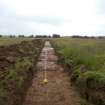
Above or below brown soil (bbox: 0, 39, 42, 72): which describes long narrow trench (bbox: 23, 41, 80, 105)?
above

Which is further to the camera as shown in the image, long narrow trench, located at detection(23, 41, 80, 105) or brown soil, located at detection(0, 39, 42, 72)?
brown soil, located at detection(0, 39, 42, 72)

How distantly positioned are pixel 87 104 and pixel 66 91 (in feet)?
8.47

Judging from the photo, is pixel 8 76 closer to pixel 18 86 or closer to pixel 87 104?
pixel 18 86

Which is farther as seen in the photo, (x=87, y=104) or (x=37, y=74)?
(x=37, y=74)

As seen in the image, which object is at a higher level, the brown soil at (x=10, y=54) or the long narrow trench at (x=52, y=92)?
the long narrow trench at (x=52, y=92)

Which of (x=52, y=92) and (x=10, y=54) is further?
(x=10, y=54)

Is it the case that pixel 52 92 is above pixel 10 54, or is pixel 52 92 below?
above

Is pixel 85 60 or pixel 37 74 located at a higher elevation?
pixel 85 60

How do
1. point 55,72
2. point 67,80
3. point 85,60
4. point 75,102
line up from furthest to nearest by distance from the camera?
1. point 55,72
2. point 85,60
3. point 67,80
4. point 75,102

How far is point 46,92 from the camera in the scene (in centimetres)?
1056

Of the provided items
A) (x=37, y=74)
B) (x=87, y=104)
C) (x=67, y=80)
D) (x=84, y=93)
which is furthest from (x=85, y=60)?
(x=87, y=104)

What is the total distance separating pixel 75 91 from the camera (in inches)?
418

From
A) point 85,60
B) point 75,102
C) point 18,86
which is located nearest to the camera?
point 75,102

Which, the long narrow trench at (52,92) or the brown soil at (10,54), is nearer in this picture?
the long narrow trench at (52,92)
